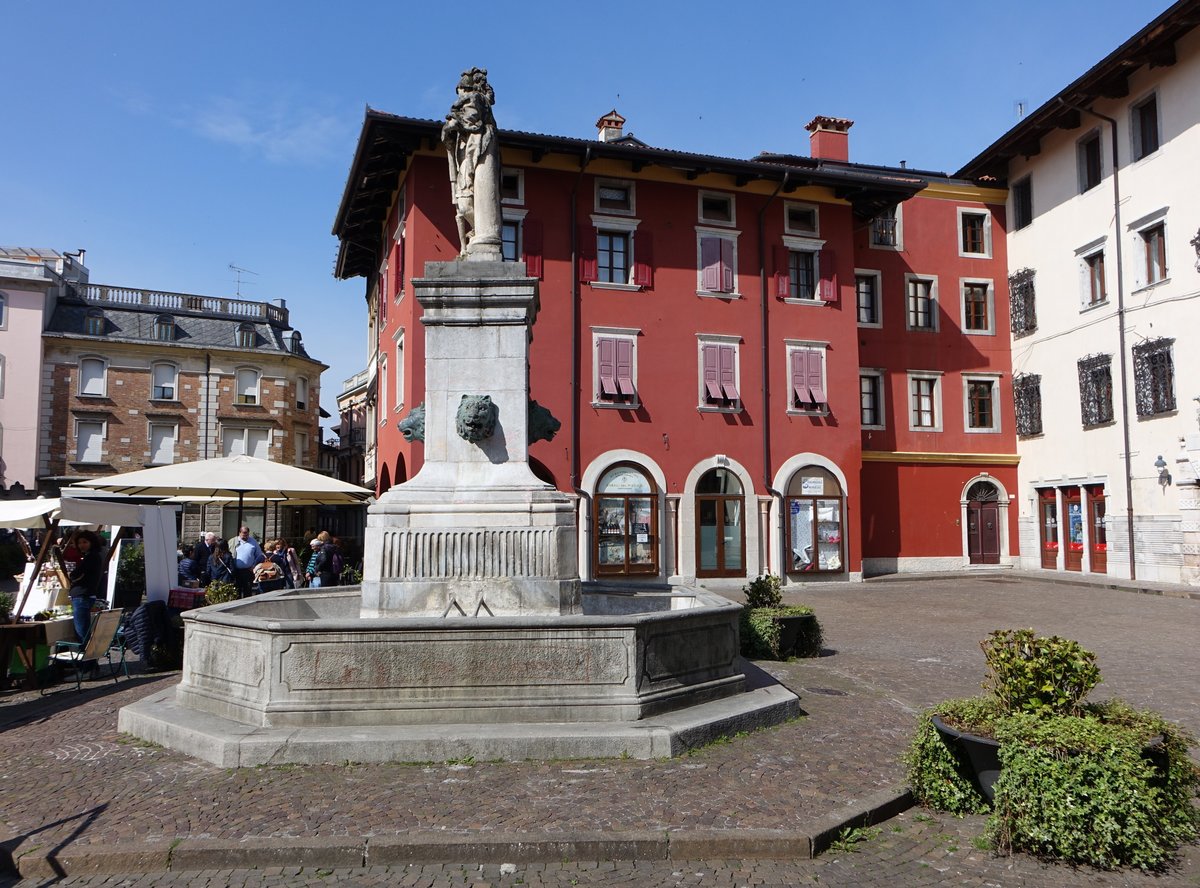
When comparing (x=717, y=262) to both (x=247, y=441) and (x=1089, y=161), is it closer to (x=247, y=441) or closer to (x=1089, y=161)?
(x=1089, y=161)

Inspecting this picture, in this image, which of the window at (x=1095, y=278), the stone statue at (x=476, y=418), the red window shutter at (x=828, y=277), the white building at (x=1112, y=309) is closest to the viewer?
the stone statue at (x=476, y=418)

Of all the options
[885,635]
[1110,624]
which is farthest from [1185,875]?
[1110,624]

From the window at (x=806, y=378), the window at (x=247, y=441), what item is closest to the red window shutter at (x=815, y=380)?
the window at (x=806, y=378)

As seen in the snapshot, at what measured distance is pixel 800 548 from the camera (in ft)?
83.5

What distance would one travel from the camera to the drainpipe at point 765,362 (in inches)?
993

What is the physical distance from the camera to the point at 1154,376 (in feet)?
77.3

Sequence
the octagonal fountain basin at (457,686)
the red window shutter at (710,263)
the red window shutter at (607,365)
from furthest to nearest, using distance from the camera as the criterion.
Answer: the red window shutter at (710,263), the red window shutter at (607,365), the octagonal fountain basin at (457,686)

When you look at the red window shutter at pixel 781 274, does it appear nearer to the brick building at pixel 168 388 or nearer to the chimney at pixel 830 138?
the chimney at pixel 830 138

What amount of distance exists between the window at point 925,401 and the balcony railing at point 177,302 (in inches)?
1256

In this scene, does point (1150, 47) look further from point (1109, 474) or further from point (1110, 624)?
point (1110, 624)

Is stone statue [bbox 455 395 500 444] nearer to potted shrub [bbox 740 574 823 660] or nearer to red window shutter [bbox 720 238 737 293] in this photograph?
potted shrub [bbox 740 574 823 660]

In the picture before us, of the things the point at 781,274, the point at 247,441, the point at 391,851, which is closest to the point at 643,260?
the point at 781,274

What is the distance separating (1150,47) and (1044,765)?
24.6 meters

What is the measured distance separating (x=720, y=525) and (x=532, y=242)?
9239 mm
